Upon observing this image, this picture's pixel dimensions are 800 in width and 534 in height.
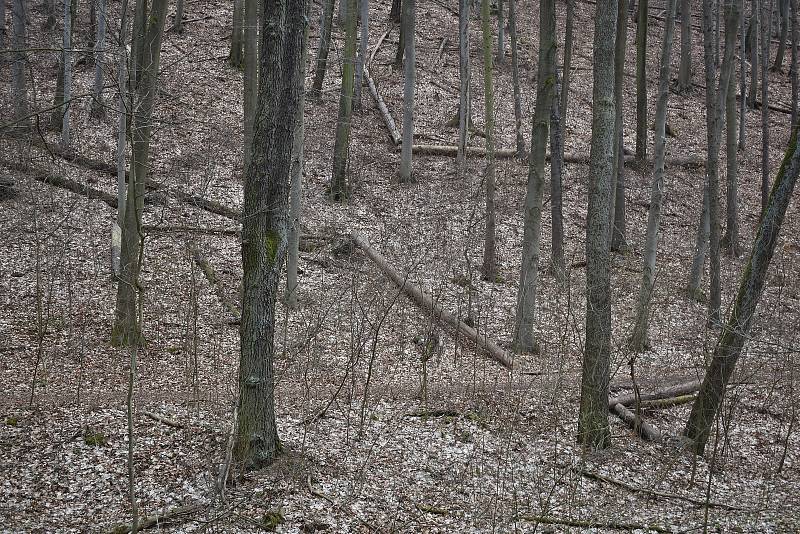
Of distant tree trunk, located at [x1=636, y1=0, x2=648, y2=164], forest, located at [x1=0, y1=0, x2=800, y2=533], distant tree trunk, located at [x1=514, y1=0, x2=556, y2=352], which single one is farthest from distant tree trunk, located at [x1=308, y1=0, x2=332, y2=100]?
distant tree trunk, located at [x1=514, y1=0, x2=556, y2=352]

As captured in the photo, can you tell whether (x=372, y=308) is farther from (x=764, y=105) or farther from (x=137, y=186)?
(x=764, y=105)

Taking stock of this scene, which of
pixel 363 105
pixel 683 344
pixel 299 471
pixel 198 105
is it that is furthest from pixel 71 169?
pixel 683 344

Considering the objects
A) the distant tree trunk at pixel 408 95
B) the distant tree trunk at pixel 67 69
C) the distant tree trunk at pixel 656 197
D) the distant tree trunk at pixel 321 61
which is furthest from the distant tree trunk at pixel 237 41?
the distant tree trunk at pixel 656 197

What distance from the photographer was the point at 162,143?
1811cm

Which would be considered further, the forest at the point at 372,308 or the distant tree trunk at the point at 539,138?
the distant tree trunk at the point at 539,138

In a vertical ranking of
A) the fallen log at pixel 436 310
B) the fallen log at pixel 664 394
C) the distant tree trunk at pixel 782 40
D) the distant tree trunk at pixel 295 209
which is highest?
the distant tree trunk at pixel 782 40

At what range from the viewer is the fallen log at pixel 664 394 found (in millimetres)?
10130

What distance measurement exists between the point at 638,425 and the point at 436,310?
449 cm

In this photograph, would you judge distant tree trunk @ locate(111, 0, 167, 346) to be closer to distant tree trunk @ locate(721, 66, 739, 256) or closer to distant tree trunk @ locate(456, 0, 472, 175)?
distant tree trunk @ locate(456, 0, 472, 175)

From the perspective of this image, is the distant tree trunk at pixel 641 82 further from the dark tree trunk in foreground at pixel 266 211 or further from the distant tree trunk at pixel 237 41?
the dark tree trunk in foreground at pixel 266 211

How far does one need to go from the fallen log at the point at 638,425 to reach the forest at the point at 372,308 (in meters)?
0.06

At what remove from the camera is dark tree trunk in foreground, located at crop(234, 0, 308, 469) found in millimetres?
6789

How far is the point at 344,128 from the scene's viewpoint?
676 inches

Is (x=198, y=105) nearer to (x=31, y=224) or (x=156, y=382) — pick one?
(x=31, y=224)
